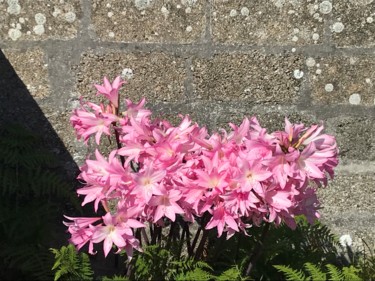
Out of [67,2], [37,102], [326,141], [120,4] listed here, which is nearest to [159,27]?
[120,4]

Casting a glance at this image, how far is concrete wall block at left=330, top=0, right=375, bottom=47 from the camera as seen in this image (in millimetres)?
3684

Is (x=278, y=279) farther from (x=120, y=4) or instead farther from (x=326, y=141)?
(x=120, y=4)

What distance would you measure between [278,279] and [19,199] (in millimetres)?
1598

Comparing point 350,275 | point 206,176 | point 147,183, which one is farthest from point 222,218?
point 350,275

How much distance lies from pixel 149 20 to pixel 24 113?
3.06 ft

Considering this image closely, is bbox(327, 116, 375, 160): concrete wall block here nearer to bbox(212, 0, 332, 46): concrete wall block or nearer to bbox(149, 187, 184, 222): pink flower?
bbox(212, 0, 332, 46): concrete wall block

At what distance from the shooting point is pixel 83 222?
2.88 m

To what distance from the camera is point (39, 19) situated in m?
3.67

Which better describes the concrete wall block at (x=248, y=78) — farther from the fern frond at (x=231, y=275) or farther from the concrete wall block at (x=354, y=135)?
the fern frond at (x=231, y=275)

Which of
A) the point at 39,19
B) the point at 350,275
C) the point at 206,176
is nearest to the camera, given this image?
the point at 206,176

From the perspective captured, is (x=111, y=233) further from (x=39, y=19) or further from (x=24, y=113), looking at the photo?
(x=39, y=19)

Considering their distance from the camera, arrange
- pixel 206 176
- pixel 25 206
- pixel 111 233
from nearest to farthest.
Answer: pixel 206 176, pixel 111 233, pixel 25 206

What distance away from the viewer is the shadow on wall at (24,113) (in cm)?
376

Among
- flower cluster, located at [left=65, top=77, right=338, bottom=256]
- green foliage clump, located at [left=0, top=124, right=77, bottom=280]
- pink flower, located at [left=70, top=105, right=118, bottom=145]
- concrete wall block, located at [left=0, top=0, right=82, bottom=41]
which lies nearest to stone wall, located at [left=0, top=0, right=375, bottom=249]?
concrete wall block, located at [left=0, top=0, right=82, bottom=41]
